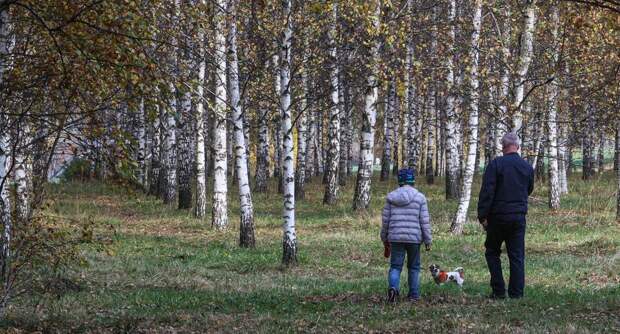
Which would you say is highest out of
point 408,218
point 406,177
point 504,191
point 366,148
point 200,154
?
point 366,148

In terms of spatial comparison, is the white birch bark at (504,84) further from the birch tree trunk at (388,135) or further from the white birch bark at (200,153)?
the birch tree trunk at (388,135)

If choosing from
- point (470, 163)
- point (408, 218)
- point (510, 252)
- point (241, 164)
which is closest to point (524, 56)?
point (470, 163)

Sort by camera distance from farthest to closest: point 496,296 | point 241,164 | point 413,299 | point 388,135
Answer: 1. point 388,135
2. point 241,164
3. point 496,296
4. point 413,299

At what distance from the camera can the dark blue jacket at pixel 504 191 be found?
415 inches

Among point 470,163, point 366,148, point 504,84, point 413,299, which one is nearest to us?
point 413,299

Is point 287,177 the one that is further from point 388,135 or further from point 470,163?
point 388,135

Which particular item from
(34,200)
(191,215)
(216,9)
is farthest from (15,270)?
(191,215)

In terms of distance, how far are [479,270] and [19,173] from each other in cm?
1069

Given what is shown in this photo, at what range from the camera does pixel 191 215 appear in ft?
83.2

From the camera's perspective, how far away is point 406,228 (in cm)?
1059

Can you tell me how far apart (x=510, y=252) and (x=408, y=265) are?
139 centimetres

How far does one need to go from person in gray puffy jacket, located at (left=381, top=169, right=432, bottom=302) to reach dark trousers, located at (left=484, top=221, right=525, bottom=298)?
2.98 ft

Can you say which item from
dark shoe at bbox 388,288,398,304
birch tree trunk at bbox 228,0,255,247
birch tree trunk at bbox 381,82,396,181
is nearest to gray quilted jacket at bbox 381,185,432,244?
dark shoe at bbox 388,288,398,304

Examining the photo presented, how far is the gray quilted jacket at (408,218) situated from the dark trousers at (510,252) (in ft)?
3.03
